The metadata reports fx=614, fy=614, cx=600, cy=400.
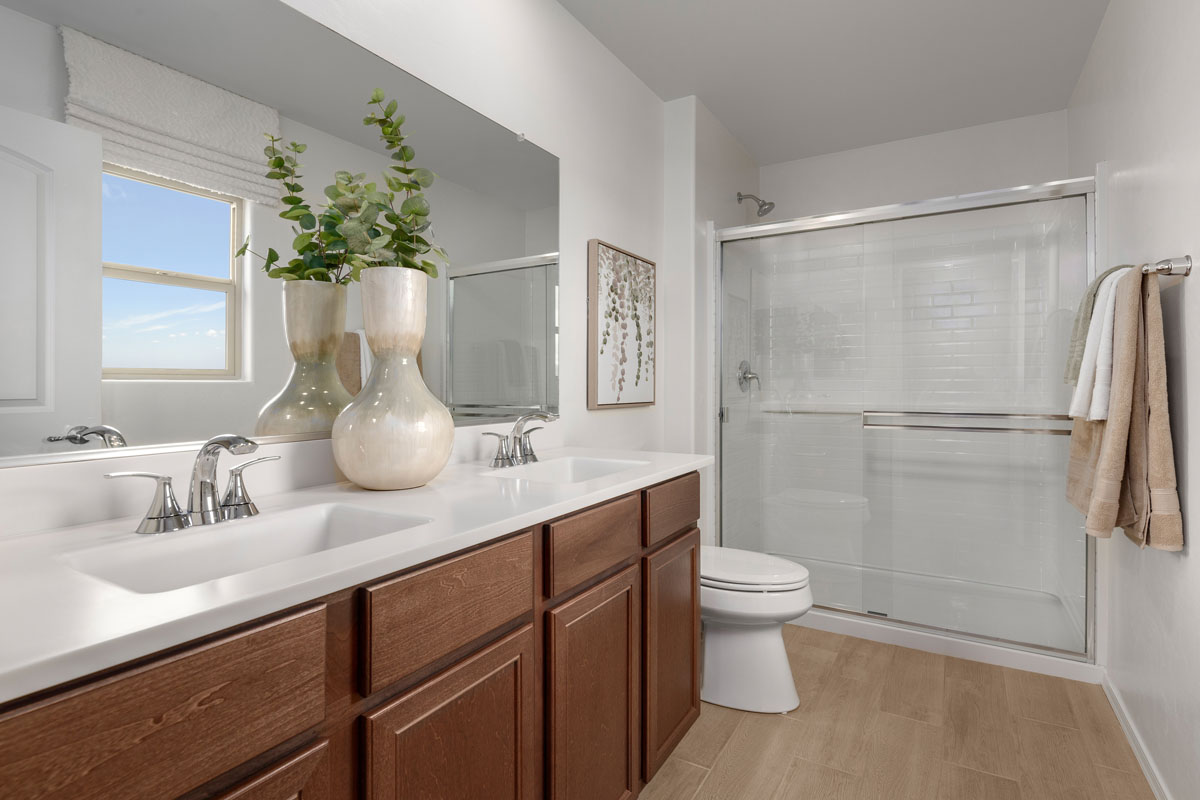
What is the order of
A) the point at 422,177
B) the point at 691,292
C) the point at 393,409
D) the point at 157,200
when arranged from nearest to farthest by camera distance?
the point at 157,200, the point at 393,409, the point at 422,177, the point at 691,292

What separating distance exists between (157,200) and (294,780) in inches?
37.6

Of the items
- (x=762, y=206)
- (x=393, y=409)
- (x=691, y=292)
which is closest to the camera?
(x=393, y=409)

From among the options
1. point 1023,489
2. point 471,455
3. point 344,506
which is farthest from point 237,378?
point 1023,489

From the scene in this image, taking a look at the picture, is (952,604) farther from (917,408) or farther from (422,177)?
(422,177)

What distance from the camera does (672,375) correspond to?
293cm

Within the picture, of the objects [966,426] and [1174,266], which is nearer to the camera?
[1174,266]

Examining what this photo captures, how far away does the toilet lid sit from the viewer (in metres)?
2.00

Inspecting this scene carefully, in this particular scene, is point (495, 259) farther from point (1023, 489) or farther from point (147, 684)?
point (1023, 489)

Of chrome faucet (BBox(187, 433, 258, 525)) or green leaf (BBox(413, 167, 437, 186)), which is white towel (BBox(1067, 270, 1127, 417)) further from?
chrome faucet (BBox(187, 433, 258, 525))

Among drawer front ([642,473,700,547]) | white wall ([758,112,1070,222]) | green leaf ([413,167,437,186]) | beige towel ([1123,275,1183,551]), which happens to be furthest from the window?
white wall ([758,112,1070,222])

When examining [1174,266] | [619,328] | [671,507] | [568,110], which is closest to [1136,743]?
[1174,266]

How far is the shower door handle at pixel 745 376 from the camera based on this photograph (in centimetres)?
293

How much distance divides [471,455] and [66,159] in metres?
1.08

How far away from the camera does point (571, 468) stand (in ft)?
6.26
